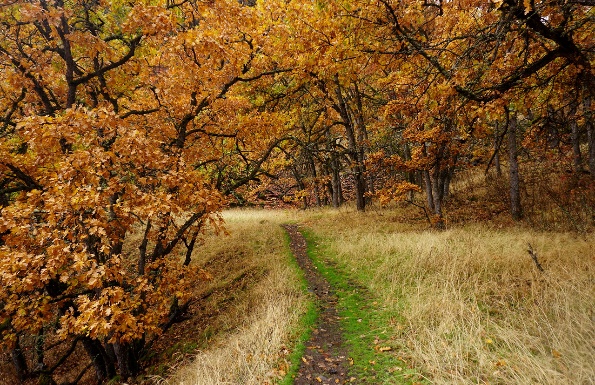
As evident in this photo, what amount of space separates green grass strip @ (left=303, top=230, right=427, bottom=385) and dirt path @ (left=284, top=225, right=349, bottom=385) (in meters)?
0.14

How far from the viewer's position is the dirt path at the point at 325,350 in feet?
15.5

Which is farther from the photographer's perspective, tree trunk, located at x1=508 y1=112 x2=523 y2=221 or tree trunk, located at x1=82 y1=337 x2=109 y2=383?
tree trunk, located at x1=508 y1=112 x2=523 y2=221

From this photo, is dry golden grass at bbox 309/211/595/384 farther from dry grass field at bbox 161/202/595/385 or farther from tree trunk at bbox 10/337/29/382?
tree trunk at bbox 10/337/29/382

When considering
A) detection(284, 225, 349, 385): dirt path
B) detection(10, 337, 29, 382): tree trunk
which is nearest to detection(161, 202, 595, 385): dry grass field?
detection(284, 225, 349, 385): dirt path

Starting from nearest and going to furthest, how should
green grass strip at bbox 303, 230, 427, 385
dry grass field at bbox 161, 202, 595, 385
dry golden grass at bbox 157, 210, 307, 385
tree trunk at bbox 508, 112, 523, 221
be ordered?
dry grass field at bbox 161, 202, 595, 385, green grass strip at bbox 303, 230, 427, 385, dry golden grass at bbox 157, 210, 307, 385, tree trunk at bbox 508, 112, 523, 221

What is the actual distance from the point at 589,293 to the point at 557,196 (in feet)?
36.8

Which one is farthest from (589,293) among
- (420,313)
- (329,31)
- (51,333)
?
(51,333)

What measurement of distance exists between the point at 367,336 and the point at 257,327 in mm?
2157

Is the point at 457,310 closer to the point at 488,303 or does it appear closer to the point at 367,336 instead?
the point at 488,303

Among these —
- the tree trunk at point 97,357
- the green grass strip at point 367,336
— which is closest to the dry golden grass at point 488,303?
the green grass strip at point 367,336

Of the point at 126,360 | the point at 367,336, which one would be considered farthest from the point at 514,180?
the point at 126,360

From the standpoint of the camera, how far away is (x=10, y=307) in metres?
5.97

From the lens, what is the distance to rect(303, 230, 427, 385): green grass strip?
4492 mm

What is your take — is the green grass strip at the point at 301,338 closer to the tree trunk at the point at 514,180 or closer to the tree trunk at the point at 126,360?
the tree trunk at the point at 126,360
